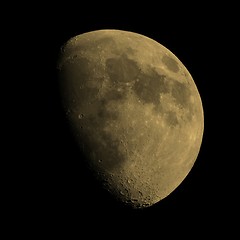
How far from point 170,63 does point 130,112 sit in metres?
1.08

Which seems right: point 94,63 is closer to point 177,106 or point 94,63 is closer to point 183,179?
point 177,106

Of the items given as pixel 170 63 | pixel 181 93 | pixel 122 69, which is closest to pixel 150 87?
pixel 122 69

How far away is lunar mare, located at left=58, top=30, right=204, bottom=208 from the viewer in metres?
5.30

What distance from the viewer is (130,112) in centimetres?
532

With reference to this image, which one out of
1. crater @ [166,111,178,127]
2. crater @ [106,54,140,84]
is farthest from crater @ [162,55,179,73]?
crater @ [166,111,178,127]

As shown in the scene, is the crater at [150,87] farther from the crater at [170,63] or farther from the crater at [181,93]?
the crater at [170,63]

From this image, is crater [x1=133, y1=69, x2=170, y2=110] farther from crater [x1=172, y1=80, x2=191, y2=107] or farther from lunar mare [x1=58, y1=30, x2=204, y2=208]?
crater [x1=172, y1=80, x2=191, y2=107]

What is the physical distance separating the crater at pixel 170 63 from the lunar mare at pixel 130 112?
0.02 metres

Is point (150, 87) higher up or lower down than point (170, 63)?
lower down

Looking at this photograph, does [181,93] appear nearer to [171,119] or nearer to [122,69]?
[171,119]

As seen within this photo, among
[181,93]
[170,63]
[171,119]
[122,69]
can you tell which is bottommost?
[171,119]

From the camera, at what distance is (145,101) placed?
17.8 ft

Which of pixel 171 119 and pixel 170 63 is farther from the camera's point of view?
pixel 170 63

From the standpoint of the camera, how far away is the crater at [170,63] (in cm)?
593
